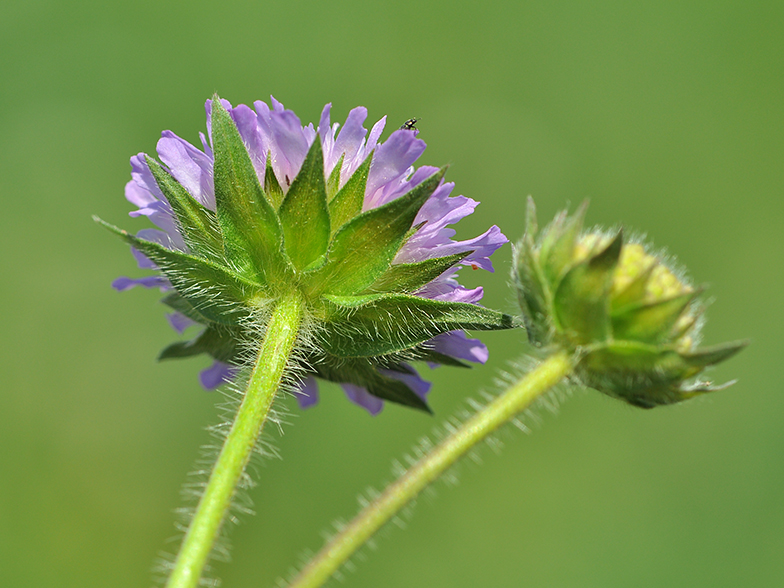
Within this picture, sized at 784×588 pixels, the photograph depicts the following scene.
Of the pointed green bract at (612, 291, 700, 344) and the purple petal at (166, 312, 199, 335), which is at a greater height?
the pointed green bract at (612, 291, 700, 344)

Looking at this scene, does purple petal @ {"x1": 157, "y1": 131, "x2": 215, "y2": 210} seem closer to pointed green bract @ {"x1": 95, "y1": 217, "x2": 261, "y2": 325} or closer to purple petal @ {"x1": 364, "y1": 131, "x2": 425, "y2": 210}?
pointed green bract @ {"x1": 95, "y1": 217, "x2": 261, "y2": 325}

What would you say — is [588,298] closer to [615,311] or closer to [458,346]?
[615,311]

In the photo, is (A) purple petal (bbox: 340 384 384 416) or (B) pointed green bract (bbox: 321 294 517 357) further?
(A) purple petal (bbox: 340 384 384 416)

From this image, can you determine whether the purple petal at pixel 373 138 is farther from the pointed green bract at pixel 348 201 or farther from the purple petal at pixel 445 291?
the purple petal at pixel 445 291

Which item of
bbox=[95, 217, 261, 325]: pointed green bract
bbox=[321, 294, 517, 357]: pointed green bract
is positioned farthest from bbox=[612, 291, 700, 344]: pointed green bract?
bbox=[95, 217, 261, 325]: pointed green bract

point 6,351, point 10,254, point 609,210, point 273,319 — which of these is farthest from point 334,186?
point 609,210

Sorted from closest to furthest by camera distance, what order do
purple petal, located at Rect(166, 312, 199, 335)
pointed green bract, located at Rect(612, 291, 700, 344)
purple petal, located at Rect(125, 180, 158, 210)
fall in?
1. pointed green bract, located at Rect(612, 291, 700, 344)
2. purple petal, located at Rect(125, 180, 158, 210)
3. purple petal, located at Rect(166, 312, 199, 335)

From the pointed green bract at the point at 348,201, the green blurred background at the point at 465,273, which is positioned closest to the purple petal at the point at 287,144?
the pointed green bract at the point at 348,201
